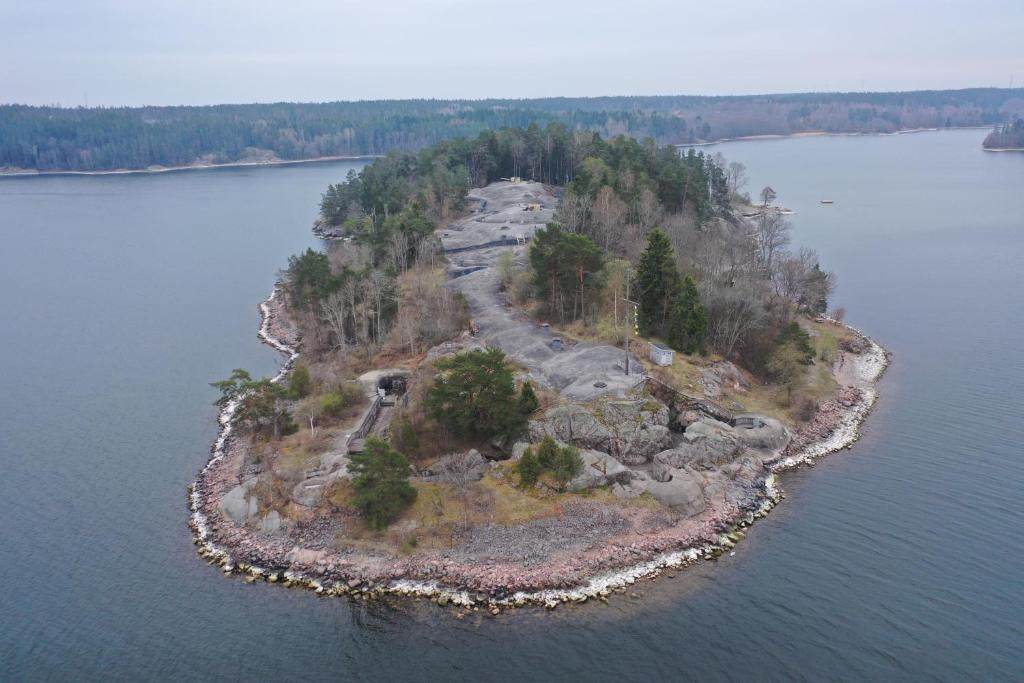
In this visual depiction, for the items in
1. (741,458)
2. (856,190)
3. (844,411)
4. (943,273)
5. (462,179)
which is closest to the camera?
(741,458)

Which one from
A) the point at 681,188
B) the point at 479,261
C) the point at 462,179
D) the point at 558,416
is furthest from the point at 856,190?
the point at 558,416

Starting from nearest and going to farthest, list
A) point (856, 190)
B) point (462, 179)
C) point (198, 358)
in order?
point (198, 358)
point (462, 179)
point (856, 190)

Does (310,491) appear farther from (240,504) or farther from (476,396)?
(476,396)

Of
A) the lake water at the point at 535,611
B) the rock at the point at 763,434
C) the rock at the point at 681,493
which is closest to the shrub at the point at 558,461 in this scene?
the rock at the point at 681,493

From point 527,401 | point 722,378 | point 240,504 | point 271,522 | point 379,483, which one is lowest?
point 271,522

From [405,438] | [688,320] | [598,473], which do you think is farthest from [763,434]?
[405,438]

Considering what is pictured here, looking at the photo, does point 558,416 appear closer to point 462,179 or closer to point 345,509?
point 345,509
